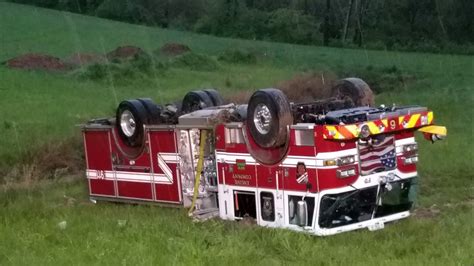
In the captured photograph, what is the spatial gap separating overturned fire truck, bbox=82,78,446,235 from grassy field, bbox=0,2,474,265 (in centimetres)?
37

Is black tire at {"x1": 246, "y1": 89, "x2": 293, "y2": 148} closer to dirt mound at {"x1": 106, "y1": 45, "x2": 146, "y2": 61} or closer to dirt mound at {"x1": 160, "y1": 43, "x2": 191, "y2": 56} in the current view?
dirt mound at {"x1": 106, "y1": 45, "x2": 146, "y2": 61}

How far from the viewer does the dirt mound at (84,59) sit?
38.8 m

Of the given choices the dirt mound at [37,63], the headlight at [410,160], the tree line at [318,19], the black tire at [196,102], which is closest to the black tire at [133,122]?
the black tire at [196,102]

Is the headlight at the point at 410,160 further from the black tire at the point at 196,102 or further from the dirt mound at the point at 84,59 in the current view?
the dirt mound at the point at 84,59

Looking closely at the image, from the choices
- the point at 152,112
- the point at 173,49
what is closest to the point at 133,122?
the point at 152,112

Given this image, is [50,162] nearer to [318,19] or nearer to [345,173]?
[345,173]

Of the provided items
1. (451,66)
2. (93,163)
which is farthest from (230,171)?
(451,66)

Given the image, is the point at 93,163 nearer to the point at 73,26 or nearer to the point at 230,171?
the point at 230,171

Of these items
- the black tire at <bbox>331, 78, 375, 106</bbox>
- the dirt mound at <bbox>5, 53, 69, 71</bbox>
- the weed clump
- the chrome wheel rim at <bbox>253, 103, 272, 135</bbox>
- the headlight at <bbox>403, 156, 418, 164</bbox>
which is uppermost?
the dirt mound at <bbox>5, 53, 69, 71</bbox>

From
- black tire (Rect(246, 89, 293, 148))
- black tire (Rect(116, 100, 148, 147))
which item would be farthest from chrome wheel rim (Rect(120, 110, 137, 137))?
black tire (Rect(246, 89, 293, 148))

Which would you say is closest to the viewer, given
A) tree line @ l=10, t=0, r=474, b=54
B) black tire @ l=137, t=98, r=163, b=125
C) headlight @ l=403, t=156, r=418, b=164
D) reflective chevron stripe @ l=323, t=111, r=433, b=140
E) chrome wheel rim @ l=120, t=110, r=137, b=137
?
reflective chevron stripe @ l=323, t=111, r=433, b=140

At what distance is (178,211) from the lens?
1154 centimetres

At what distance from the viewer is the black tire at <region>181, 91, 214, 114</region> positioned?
1272 cm

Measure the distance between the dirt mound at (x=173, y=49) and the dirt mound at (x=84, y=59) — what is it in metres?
5.52
